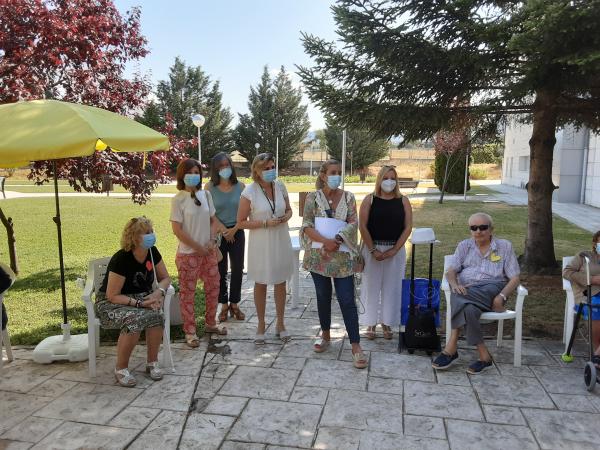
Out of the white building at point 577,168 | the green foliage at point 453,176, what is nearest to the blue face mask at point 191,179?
the white building at point 577,168

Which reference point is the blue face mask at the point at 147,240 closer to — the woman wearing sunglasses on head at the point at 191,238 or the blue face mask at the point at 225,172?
the woman wearing sunglasses on head at the point at 191,238

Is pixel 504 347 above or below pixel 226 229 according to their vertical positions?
below

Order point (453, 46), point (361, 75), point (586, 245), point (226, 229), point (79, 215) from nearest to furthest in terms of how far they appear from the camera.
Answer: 1. point (226, 229)
2. point (453, 46)
3. point (361, 75)
4. point (586, 245)
5. point (79, 215)

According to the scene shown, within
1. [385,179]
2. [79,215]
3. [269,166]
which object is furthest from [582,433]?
[79,215]

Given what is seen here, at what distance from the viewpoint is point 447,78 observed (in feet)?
19.7

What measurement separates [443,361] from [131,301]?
2.51 metres

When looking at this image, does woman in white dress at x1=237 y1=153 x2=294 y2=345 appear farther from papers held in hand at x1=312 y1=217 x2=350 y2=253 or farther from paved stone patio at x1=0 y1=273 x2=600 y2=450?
paved stone patio at x1=0 y1=273 x2=600 y2=450

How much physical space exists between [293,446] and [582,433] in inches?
69.6

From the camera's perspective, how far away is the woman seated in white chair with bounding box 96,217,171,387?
359 cm

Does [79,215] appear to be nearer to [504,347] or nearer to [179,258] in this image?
[179,258]

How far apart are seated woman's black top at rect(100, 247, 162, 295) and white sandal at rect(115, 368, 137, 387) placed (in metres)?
0.60

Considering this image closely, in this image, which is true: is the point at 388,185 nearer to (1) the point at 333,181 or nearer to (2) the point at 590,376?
(1) the point at 333,181

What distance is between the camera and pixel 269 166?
428 centimetres

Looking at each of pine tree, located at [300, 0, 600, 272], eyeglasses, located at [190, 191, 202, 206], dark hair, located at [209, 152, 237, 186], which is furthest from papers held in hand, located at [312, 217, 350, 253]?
pine tree, located at [300, 0, 600, 272]
